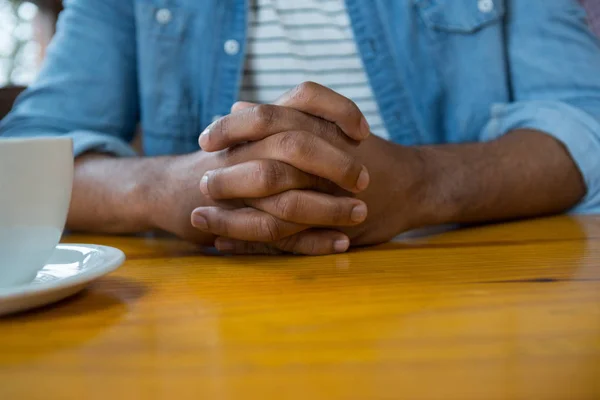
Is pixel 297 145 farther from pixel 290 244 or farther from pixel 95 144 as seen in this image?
pixel 95 144

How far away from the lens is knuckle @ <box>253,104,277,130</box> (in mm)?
564

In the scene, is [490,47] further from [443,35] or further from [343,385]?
[343,385]

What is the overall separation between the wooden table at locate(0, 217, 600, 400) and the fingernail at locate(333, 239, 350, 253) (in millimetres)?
47

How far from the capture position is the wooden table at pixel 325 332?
25cm

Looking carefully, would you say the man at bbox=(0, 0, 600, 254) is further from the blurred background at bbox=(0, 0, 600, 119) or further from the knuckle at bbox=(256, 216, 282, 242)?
the blurred background at bbox=(0, 0, 600, 119)

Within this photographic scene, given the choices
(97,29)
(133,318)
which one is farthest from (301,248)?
(97,29)

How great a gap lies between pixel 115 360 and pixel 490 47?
0.89m

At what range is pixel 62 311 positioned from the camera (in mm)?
376

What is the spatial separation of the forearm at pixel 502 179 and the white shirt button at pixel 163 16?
557mm

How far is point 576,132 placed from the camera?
83 cm

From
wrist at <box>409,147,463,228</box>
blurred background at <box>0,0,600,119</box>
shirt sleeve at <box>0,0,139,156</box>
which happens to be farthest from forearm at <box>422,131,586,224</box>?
blurred background at <box>0,0,600,119</box>

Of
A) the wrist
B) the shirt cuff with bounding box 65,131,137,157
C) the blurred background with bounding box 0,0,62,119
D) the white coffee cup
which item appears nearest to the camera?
the white coffee cup

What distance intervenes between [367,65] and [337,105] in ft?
1.54

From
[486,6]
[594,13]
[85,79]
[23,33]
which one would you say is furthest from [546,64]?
[23,33]
